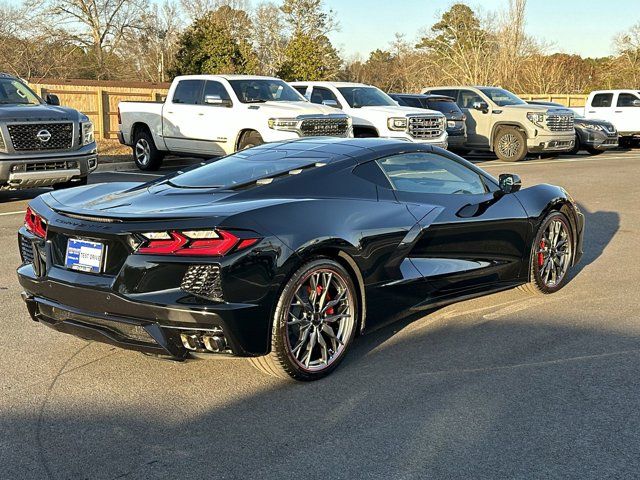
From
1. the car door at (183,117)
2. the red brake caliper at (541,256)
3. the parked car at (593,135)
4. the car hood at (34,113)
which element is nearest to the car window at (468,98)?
the parked car at (593,135)

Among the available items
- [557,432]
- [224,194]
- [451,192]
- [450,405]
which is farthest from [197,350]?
[451,192]

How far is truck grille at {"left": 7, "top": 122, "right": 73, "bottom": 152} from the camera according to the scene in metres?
11.1

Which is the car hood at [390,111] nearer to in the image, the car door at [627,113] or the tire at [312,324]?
the car door at [627,113]

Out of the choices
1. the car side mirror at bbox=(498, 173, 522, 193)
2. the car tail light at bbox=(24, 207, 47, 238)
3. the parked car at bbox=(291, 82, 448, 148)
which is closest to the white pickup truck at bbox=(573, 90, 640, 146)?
the parked car at bbox=(291, 82, 448, 148)

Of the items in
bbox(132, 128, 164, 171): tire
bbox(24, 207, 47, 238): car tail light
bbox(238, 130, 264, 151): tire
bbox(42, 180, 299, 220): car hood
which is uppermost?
bbox(42, 180, 299, 220): car hood

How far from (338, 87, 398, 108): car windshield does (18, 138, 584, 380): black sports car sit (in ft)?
42.5

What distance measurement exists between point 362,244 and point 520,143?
16276 millimetres

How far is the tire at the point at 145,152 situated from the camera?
55.9 ft

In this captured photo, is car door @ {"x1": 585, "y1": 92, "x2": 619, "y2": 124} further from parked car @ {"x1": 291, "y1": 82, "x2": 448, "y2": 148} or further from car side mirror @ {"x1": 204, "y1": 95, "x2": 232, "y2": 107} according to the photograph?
car side mirror @ {"x1": 204, "y1": 95, "x2": 232, "y2": 107}

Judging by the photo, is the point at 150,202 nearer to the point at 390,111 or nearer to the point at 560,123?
the point at 390,111

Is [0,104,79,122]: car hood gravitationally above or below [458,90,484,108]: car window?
below

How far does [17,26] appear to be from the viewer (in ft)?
123

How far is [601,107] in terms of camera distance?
2562 cm

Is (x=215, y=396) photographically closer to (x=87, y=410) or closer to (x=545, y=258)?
(x=87, y=410)
